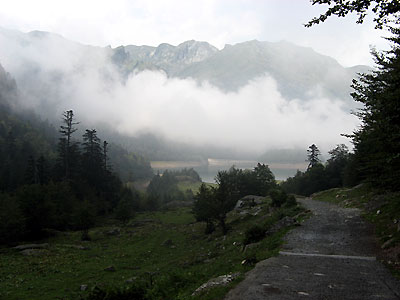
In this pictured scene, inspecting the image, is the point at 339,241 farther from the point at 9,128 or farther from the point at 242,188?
the point at 9,128

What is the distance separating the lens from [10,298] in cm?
1989

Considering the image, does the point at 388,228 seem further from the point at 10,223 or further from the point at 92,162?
the point at 92,162

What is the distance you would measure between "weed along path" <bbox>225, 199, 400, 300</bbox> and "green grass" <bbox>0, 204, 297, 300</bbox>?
1.14m

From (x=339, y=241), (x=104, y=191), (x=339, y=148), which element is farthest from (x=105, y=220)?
(x=339, y=148)

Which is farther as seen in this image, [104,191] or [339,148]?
[339,148]

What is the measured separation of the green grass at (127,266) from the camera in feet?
47.1

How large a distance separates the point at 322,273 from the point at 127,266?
80.4ft

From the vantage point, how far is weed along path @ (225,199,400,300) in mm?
9195

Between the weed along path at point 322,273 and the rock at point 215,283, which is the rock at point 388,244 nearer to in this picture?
the weed along path at point 322,273

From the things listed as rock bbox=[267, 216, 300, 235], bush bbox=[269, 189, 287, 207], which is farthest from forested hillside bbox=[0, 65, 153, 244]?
rock bbox=[267, 216, 300, 235]

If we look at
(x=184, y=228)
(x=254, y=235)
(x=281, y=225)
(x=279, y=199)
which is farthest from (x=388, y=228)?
(x=184, y=228)

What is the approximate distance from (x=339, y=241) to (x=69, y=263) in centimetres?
3027

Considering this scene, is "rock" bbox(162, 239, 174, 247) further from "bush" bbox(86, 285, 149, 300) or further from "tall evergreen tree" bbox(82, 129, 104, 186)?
"tall evergreen tree" bbox(82, 129, 104, 186)

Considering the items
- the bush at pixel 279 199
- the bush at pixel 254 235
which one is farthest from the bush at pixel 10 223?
the bush at pixel 279 199
